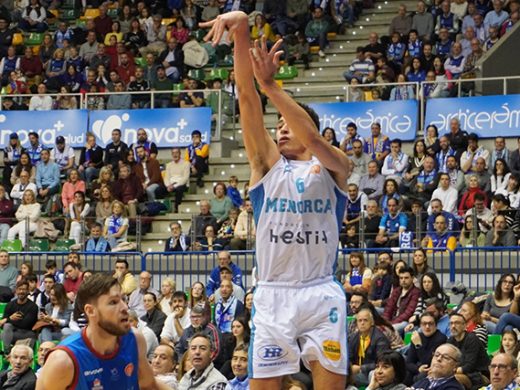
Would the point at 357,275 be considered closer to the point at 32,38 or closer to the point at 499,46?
the point at 499,46

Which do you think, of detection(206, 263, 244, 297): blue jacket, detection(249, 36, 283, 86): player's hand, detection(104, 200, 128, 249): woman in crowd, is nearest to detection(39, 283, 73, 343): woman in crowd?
detection(206, 263, 244, 297): blue jacket

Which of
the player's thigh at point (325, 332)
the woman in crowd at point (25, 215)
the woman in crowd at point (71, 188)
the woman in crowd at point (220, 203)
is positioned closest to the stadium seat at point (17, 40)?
the woman in crowd at point (71, 188)

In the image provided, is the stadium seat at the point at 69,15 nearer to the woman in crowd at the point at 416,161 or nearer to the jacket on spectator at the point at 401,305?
the woman in crowd at the point at 416,161

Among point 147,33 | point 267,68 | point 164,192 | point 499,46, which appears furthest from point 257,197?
point 147,33

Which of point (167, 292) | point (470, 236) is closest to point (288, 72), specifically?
point (470, 236)

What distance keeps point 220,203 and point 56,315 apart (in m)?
4.95

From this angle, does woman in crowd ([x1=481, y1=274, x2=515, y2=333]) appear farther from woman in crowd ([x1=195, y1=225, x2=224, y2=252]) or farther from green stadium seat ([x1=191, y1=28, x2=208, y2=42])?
green stadium seat ([x1=191, y1=28, x2=208, y2=42])

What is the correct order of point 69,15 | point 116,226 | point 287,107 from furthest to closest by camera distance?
point 69,15
point 116,226
point 287,107

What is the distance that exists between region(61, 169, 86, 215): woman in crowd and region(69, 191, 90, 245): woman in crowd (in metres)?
0.47

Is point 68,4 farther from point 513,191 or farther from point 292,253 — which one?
point 292,253

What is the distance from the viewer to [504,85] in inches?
984

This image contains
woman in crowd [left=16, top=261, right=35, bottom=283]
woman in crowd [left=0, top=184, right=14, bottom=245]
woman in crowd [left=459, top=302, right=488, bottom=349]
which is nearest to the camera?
woman in crowd [left=459, top=302, right=488, bottom=349]

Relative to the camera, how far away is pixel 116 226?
23219mm

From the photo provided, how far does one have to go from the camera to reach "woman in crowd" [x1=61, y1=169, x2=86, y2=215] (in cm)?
2492
